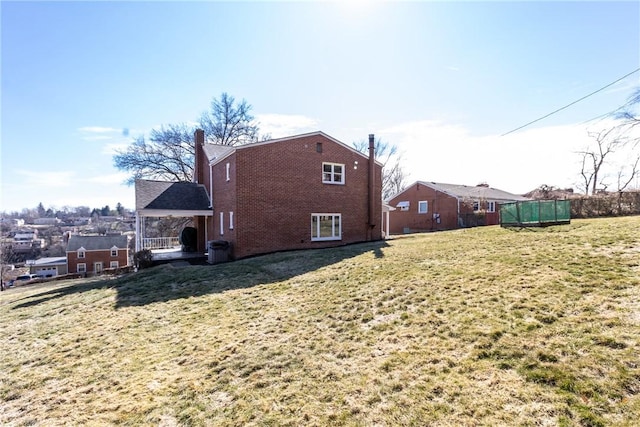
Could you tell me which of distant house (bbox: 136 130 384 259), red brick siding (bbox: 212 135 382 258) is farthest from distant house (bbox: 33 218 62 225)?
red brick siding (bbox: 212 135 382 258)

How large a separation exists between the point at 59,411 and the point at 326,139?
1541cm

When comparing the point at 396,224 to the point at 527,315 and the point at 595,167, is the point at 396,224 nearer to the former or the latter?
the point at 595,167

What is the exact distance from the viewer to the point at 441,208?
32344 millimetres

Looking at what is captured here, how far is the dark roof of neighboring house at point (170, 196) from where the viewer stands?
17562mm

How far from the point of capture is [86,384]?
5062mm

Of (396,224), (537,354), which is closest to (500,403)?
(537,354)

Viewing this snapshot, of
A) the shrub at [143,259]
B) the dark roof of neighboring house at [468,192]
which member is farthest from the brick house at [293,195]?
the dark roof of neighboring house at [468,192]

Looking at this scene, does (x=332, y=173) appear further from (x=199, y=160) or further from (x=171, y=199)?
(x=199, y=160)

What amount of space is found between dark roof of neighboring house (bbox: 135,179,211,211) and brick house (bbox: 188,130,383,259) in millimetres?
962

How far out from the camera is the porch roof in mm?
17141

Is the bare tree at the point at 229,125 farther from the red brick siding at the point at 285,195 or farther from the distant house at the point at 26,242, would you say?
the distant house at the point at 26,242

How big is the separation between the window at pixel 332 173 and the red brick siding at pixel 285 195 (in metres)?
0.26

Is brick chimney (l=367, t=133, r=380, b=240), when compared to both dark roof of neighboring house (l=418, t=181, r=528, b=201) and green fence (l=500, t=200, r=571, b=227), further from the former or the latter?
dark roof of neighboring house (l=418, t=181, r=528, b=201)

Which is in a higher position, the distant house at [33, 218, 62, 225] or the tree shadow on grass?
the distant house at [33, 218, 62, 225]
